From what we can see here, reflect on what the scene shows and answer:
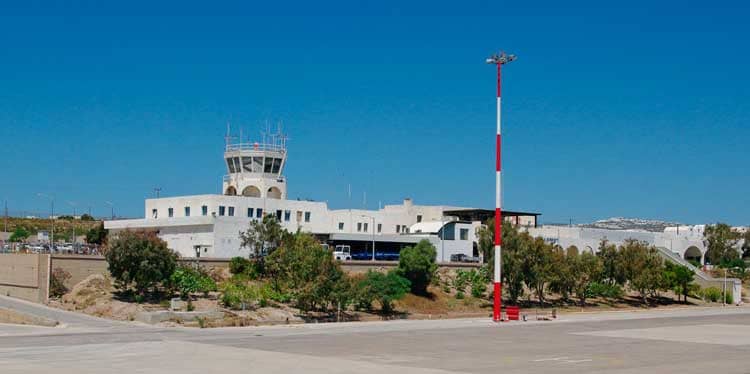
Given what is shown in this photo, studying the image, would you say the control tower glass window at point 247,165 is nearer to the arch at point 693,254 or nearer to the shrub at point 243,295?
the shrub at point 243,295

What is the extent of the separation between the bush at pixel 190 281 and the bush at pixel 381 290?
10175mm

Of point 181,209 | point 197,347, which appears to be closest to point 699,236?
point 181,209

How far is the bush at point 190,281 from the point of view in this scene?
2359 inches

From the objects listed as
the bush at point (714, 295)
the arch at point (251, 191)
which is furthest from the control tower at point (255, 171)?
the bush at point (714, 295)

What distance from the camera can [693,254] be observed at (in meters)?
133

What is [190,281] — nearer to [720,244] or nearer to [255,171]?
[255,171]

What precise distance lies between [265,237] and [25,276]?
18581 mm

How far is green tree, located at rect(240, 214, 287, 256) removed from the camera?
71125mm

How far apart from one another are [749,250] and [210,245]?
9544cm

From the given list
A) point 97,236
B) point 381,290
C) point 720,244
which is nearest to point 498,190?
point 381,290

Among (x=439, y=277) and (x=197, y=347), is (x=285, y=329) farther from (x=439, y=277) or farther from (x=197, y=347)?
(x=439, y=277)

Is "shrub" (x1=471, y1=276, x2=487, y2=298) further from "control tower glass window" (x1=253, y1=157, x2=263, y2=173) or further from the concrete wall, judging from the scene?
the concrete wall

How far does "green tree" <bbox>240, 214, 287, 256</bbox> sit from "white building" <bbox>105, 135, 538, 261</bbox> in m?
5.13

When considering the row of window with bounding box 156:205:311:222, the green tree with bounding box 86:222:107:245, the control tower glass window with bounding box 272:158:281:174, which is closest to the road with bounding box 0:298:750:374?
the row of window with bounding box 156:205:311:222
